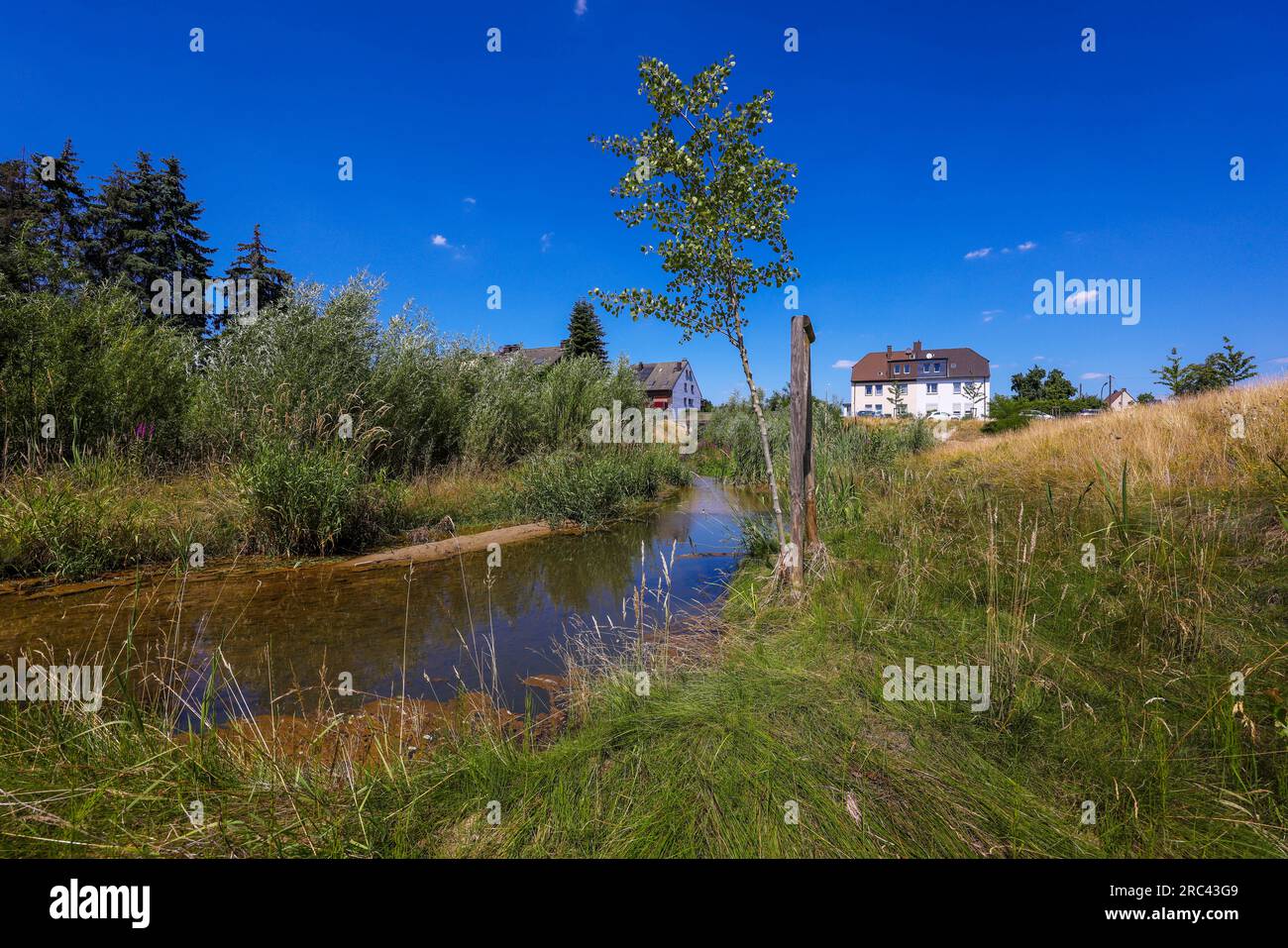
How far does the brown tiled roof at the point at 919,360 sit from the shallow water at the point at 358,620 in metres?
65.9

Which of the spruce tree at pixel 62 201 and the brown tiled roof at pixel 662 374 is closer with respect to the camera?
the spruce tree at pixel 62 201

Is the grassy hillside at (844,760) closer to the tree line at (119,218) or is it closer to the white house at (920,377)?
the tree line at (119,218)

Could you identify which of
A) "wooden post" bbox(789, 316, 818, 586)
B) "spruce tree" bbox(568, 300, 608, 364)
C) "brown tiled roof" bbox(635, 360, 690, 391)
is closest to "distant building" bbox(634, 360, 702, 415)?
"brown tiled roof" bbox(635, 360, 690, 391)

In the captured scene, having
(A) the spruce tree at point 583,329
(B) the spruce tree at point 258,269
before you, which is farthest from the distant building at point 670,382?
(B) the spruce tree at point 258,269

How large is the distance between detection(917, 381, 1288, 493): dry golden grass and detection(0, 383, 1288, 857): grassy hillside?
2826 mm

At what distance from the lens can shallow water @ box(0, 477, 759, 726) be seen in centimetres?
384

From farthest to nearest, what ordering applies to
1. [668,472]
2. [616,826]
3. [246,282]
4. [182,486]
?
[246,282] → [668,472] → [182,486] → [616,826]

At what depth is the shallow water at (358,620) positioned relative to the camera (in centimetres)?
384

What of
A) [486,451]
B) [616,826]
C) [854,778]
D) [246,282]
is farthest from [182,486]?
[246,282]

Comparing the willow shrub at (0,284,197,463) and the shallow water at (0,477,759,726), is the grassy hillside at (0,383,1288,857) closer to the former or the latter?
the shallow water at (0,477,759,726)

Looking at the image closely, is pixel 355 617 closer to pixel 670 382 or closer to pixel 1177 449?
pixel 1177 449

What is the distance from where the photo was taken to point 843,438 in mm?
11492

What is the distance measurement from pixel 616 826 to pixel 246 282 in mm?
46697
